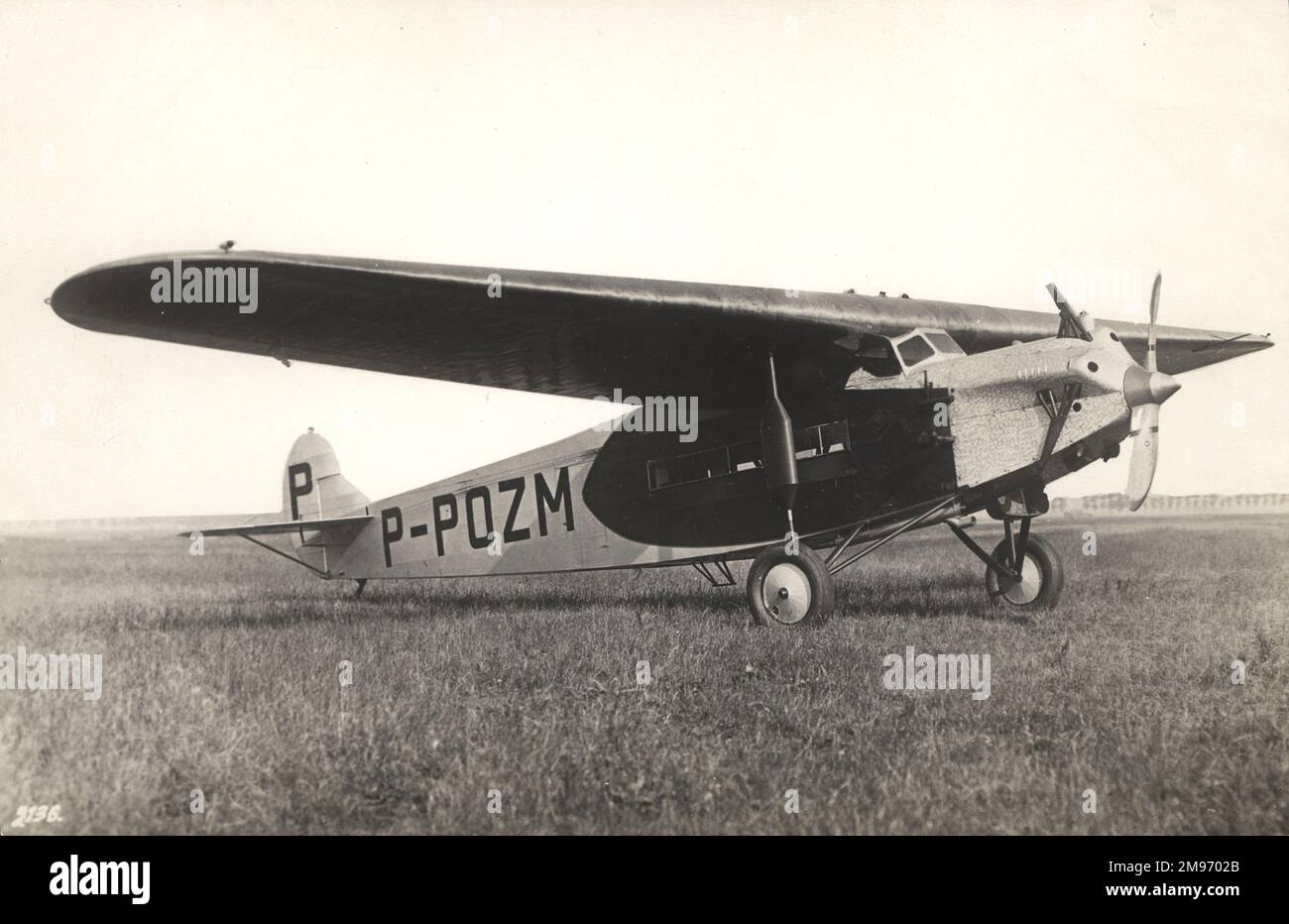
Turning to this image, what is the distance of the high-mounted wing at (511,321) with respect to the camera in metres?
6.14

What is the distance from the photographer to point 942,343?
8039mm

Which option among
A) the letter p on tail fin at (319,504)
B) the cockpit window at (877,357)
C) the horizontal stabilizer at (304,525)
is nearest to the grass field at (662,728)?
the horizontal stabilizer at (304,525)

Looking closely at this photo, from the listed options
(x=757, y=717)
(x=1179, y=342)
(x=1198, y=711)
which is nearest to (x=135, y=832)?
(x=757, y=717)

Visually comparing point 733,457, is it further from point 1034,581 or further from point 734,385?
point 1034,581

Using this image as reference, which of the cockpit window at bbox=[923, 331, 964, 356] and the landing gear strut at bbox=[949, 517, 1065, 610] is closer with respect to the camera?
the cockpit window at bbox=[923, 331, 964, 356]

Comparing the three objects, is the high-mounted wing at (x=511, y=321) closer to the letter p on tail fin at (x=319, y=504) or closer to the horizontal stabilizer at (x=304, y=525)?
the horizontal stabilizer at (x=304, y=525)

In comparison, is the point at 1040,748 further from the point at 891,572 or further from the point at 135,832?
the point at 891,572

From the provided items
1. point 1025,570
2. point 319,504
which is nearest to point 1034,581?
point 1025,570

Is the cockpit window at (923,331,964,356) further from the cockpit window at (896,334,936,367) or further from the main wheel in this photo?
the main wheel

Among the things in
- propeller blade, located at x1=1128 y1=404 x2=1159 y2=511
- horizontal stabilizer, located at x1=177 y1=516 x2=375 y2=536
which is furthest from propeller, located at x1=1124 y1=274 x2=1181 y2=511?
horizontal stabilizer, located at x1=177 y1=516 x2=375 y2=536

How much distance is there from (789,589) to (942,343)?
2.67 meters

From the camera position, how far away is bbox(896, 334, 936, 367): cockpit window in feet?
25.5

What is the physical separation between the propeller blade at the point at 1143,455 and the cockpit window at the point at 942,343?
5.24 feet
